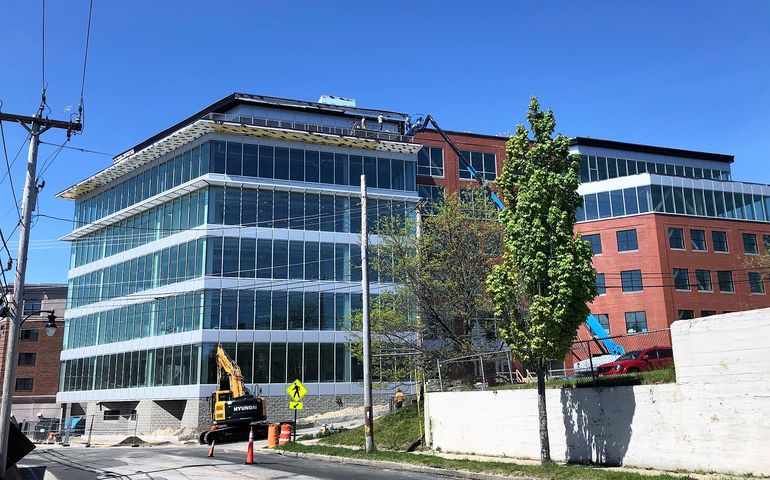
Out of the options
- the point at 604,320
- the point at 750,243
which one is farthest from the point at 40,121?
the point at 750,243

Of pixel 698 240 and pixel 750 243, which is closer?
pixel 698 240

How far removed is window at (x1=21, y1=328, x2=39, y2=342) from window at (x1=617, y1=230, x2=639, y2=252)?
65981mm

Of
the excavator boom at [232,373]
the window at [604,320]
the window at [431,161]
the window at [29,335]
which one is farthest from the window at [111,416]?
the window at [604,320]

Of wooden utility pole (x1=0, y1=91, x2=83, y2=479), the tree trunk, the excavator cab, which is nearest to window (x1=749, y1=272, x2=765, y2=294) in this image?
the excavator cab

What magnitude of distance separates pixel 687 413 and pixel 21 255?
1726 cm

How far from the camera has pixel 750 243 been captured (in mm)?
52250

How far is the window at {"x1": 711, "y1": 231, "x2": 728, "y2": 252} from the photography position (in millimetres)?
51219

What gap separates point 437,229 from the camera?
105 ft

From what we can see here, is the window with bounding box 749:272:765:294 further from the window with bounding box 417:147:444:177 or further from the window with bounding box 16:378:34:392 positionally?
the window with bounding box 16:378:34:392

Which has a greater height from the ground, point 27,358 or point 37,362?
point 27,358

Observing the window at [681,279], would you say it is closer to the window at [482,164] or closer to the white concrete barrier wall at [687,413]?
the window at [482,164]

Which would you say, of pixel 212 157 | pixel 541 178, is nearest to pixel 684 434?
pixel 541 178

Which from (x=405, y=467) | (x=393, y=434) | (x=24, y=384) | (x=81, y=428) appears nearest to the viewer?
(x=405, y=467)

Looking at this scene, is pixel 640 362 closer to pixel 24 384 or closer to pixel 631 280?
pixel 631 280
